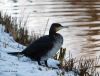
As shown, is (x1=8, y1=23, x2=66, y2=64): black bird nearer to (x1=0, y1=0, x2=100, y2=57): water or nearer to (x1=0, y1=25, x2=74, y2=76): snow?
(x1=0, y1=25, x2=74, y2=76): snow

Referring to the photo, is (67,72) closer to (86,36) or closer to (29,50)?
(29,50)

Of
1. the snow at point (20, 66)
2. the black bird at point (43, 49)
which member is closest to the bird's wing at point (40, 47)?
the black bird at point (43, 49)

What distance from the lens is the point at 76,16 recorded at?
20500 millimetres

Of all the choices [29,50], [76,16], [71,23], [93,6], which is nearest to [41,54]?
[29,50]

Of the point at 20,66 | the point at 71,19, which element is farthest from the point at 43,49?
the point at 71,19

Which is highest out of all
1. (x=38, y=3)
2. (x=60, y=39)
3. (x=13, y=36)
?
(x=60, y=39)

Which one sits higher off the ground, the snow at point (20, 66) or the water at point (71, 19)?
the snow at point (20, 66)

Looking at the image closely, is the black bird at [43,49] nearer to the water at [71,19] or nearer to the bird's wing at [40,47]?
the bird's wing at [40,47]

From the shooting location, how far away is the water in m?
13.7

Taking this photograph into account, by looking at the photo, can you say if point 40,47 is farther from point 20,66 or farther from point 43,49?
point 20,66

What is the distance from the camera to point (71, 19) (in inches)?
760

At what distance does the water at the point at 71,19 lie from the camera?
540 inches

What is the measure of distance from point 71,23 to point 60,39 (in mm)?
10480

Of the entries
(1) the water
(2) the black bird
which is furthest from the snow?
(1) the water
